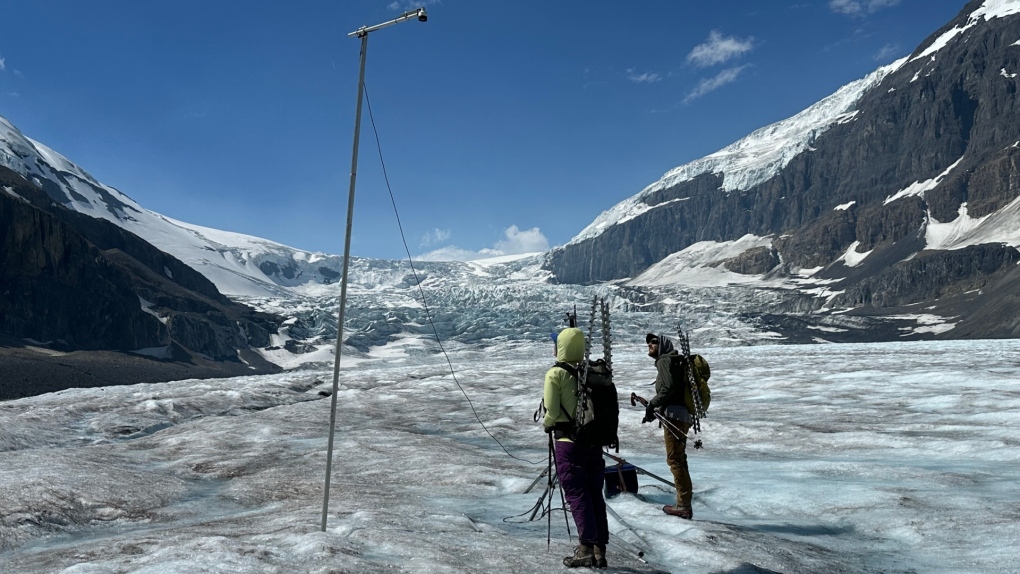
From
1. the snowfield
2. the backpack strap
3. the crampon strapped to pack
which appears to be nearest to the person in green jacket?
the snowfield

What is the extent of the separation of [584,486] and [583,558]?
2.30 ft

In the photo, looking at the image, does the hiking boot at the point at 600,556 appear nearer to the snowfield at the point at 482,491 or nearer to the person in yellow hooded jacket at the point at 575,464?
the person in yellow hooded jacket at the point at 575,464

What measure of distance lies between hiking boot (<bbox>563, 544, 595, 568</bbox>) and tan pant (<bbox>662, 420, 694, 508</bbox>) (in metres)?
2.71

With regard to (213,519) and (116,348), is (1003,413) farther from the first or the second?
(116,348)

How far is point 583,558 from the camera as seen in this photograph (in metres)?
6.88

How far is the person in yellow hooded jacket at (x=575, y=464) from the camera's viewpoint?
22.5 ft

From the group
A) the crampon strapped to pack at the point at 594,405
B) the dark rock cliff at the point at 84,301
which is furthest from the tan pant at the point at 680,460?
the dark rock cliff at the point at 84,301

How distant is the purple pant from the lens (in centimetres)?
683

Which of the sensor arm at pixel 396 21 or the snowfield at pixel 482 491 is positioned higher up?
the sensor arm at pixel 396 21

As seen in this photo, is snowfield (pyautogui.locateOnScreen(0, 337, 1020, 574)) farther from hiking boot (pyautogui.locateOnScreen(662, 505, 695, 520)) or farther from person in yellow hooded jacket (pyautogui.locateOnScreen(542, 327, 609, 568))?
person in yellow hooded jacket (pyautogui.locateOnScreen(542, 327, 609, 568))

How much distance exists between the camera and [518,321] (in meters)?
132

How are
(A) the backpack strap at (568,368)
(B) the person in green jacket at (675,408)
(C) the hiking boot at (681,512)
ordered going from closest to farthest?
(A) the backpack strap at (568,368) < (B) the person in green jacket at (675,408) < (C) the hiking boot at (681,512)

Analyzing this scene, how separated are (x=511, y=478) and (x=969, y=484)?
827 cm

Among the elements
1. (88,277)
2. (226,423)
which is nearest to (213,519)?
(226,423)
